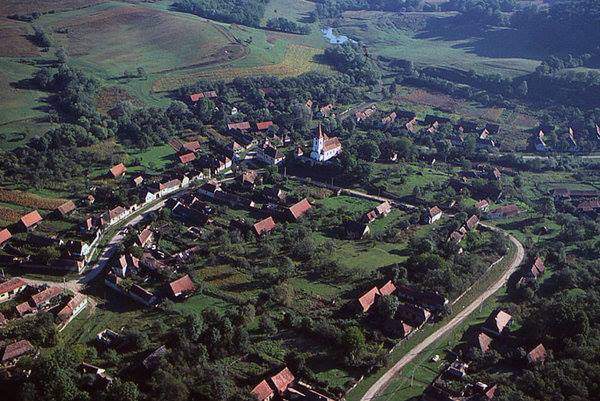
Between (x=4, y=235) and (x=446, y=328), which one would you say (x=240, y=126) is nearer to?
(x=4, y=235)

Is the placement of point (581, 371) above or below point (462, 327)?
above

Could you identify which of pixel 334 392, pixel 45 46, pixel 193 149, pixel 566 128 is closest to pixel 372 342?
pixel 334 392

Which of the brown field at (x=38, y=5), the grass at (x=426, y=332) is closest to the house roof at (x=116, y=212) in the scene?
the grass at (x=426, y=332)

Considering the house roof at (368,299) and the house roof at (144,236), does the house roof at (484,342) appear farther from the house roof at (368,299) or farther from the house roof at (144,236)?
the house roof at (144,236)

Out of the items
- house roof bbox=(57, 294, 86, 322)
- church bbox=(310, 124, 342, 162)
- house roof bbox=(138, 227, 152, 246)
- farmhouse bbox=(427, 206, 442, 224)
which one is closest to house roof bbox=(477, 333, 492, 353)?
farmhouse bbox=(427, 206, 442, 224)

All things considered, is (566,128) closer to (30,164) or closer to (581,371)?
(581,371)
